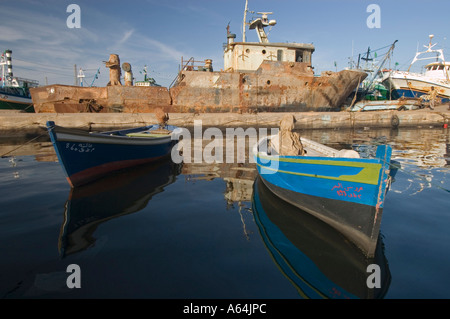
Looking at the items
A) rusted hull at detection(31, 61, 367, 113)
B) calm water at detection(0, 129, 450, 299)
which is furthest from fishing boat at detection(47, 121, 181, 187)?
rusted hull at detection(31, 61, 367, 113)

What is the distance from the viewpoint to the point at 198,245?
4.40 m

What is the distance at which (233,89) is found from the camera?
2225 centimetres

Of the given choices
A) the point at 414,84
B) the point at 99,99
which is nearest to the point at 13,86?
the point at 99,99

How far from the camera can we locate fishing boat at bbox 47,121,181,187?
6.80m

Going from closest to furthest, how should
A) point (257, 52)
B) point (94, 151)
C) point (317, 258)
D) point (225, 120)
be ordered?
point (317, 258)
point (94, 151)
point (225, 120)
point (257, 52)

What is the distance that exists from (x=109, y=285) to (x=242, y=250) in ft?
6.97

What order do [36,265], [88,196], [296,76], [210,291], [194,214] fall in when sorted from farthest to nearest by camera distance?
[296,76] < [88,196] < [194,214] < [36,265] < [210,291]

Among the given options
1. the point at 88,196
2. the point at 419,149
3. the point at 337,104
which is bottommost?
the point at 88,196

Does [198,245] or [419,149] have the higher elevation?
[419,149]

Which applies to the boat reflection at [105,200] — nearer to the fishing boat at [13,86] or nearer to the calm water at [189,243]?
the calm water at [189,243]

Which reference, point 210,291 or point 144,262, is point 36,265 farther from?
point 210,291

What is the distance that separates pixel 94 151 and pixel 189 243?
17.0 feet

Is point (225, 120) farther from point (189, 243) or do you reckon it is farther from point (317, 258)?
point (317, 258)
